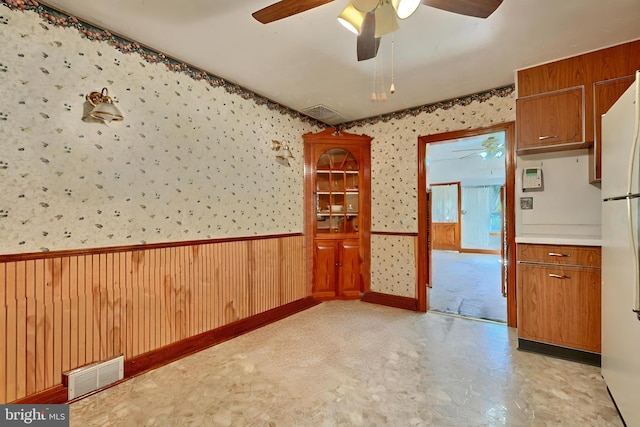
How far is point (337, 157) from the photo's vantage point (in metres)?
4.12

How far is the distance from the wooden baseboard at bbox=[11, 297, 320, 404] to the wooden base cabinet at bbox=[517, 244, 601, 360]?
2.41 m

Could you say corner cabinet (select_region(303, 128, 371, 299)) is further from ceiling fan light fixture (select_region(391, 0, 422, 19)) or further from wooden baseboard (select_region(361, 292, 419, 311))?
ceiling fan light fixture (select_region(391, 0, 422, 19))

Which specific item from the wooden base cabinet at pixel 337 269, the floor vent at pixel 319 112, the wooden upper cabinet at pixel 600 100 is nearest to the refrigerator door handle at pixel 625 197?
the wooden upper cabinet at pixel 600 100

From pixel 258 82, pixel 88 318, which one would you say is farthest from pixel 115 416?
pixel 258 82

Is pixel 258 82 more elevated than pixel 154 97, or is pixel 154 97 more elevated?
pixel 258 82

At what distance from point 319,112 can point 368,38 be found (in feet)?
6.99

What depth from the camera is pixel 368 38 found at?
5.48 ft

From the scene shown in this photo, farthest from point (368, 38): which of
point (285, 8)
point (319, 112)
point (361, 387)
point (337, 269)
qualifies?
point (337, 269)

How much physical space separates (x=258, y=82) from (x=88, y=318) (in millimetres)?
2453

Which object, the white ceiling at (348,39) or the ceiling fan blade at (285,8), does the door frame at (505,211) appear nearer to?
the white ceiling at (348,39)

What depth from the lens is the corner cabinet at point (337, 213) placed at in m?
3.90

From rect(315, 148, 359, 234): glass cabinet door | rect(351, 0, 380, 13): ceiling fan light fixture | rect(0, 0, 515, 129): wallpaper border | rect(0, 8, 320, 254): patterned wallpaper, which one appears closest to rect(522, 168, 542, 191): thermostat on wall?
rect(0, 0, 515, 129): wallpaper border

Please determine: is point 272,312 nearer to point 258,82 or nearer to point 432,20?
point 258,82

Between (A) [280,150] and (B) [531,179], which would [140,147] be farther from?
(B) [531,179]
